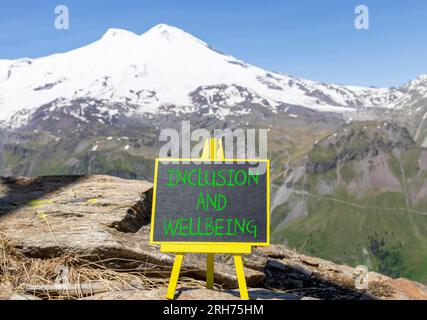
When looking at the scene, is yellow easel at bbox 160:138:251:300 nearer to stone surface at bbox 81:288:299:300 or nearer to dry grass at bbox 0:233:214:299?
stone surface at bbox 81:288:299:300

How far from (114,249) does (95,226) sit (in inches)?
41.7

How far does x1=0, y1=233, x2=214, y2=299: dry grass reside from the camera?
991 centimetres

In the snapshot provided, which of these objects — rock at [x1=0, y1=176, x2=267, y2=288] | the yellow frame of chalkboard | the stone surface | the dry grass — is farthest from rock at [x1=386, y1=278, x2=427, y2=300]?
the yellow frame of chalkboard

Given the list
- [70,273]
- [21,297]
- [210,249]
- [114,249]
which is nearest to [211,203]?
[210,249]

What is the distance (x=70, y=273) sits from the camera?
408 inches

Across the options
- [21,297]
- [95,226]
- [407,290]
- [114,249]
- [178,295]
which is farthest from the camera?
[407,290]

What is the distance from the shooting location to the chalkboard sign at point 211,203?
9.45 metres

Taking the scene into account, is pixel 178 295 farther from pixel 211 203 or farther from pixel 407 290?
pixel 407 290

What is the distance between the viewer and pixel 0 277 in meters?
9.69

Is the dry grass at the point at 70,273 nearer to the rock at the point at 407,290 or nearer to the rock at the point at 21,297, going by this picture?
the rock at the point at 21,297
